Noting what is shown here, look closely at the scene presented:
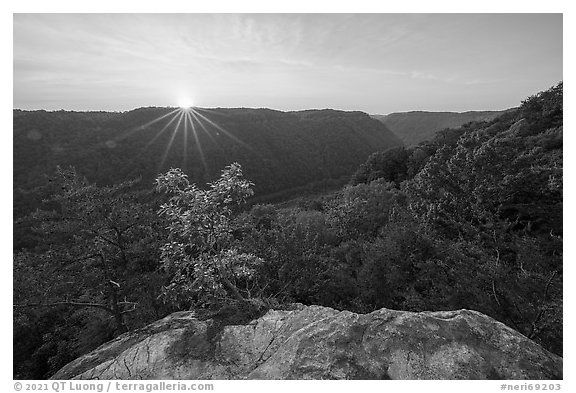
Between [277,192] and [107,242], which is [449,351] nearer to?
[107,242]

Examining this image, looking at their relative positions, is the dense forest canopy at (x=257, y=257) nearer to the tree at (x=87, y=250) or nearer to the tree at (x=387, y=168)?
the tree at (x=87, y=250)

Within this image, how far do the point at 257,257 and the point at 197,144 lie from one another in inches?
2825

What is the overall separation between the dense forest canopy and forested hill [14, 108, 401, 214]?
36.4 metres

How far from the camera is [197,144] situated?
73.9 metres

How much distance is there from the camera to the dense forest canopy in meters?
5.18

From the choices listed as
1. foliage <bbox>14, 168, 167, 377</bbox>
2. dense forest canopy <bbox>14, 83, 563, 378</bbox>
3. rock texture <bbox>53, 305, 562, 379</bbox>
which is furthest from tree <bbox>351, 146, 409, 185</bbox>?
rock texture <bbox>53, 305, 562, 379</bbox>

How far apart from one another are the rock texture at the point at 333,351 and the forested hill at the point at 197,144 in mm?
42082

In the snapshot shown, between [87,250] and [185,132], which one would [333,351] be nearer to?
[87,250]

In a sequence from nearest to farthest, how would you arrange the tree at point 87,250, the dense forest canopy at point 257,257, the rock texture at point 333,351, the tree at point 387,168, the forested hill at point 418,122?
the rock texture at point 333,351
the dense forest canopy at point 257,257
the tree at point 87,250
the tree at point 387,168
the forested hill at point 418,122

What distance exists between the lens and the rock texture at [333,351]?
3715 millimetres

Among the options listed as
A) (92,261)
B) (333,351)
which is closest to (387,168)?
(92,261)

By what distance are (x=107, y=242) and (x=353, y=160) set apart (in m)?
97.1

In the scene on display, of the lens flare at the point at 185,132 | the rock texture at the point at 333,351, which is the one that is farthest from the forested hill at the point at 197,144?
the rock texture at the point at 333,351
